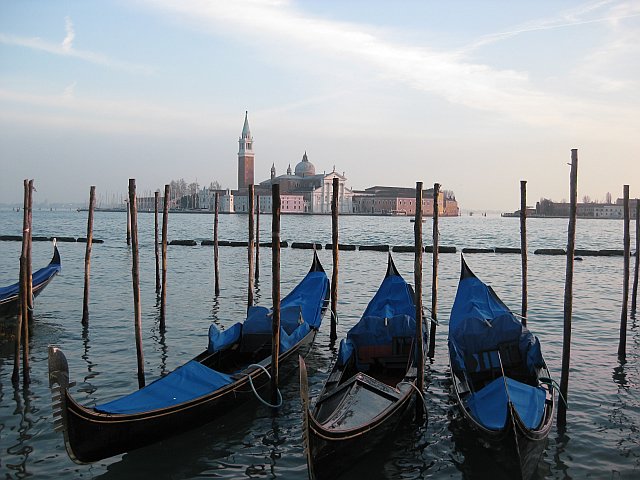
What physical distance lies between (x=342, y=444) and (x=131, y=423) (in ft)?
4.80

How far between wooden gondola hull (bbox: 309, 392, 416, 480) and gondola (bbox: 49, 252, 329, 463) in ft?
3.98

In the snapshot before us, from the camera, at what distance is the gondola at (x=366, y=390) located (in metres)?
3.93

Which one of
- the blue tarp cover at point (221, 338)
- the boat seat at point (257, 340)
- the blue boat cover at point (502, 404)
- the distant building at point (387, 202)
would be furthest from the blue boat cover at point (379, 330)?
the distant building at point (387, 202)

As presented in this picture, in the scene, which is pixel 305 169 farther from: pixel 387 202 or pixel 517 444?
pixel 517 444

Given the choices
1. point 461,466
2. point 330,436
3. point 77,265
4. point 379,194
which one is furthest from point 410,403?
point 379,194

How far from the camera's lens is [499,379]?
4.72 metres

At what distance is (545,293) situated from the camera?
42.7 ft

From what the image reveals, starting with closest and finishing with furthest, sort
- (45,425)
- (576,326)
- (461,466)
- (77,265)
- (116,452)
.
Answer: (116,452) → (461,466) → (45,425) → (576,326) → (77,265)

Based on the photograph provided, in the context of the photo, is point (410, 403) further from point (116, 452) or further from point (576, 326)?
point (576, 326)

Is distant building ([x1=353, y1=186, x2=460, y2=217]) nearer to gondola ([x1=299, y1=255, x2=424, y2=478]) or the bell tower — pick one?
the bell tower

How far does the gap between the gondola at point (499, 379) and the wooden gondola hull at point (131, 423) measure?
1.91 metres

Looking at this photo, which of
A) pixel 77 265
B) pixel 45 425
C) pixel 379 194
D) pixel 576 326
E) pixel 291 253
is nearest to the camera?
pixel 45 425

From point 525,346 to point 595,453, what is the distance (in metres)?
1.16

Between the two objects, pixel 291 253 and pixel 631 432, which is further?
pixel 291 253
